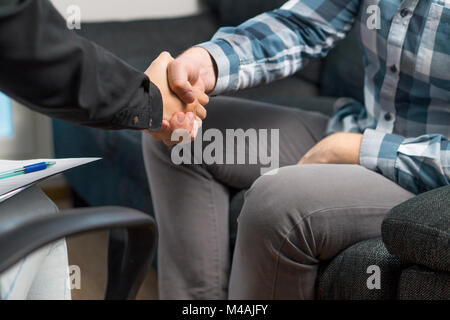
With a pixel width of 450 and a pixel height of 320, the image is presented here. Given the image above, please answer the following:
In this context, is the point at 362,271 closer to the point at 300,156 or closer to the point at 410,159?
the point at 410,159

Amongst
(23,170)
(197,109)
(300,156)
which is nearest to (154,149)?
(197,109)

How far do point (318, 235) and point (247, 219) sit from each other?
12 cm

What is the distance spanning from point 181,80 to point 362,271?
409mm

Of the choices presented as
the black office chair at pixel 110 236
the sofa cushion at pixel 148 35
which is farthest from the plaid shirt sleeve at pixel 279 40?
the sofa cushion at pixel 148 35

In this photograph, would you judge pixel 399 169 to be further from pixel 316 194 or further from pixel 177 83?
pixel 177 83

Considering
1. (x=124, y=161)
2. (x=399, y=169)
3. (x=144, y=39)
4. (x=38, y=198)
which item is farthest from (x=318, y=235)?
(x=144, y=39)

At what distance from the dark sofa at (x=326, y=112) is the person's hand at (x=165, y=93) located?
23 centimetres

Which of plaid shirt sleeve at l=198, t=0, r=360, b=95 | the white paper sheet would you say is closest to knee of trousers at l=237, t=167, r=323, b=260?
plaid shirt sleeve at l=198, t=0, r=360, b=95

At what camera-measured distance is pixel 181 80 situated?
102 centimetres

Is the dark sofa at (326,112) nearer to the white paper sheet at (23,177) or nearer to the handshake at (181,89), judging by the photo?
the handshake at (181,89)

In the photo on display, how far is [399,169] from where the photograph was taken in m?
1.02

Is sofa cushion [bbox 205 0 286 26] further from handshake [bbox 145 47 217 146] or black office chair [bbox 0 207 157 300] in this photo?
black office chair [bbox 0 207 157 300]

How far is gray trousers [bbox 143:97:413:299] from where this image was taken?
3.16 ft

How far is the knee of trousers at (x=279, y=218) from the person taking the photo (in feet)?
3.13
